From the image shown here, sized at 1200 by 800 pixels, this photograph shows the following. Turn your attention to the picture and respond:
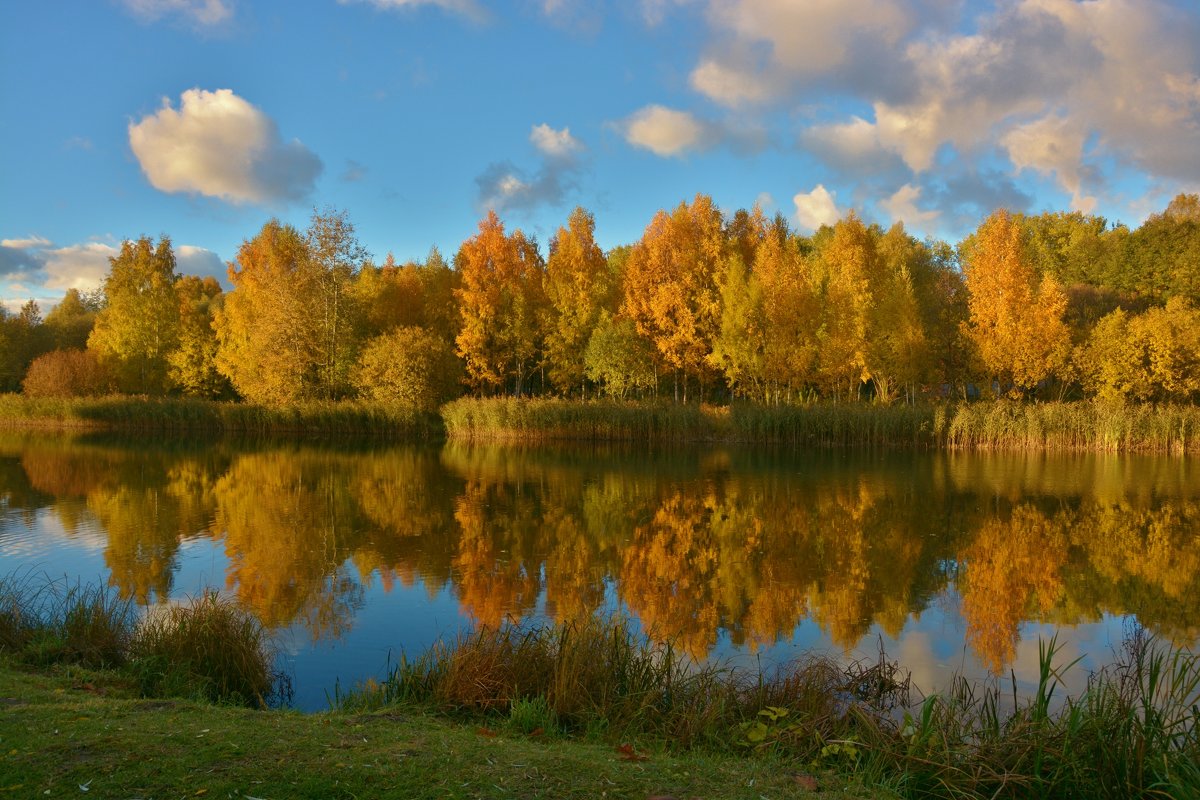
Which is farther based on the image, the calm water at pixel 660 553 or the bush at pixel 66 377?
the bush at pixel 66 377

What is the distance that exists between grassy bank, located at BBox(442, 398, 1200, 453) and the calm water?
344 inches

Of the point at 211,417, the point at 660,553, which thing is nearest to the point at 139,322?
the point at 211,417

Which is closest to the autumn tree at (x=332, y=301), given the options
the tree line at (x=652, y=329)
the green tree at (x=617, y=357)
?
the tree line at (x=652, y=329)

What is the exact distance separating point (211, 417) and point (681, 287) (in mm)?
24881

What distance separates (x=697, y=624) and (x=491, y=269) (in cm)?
3309

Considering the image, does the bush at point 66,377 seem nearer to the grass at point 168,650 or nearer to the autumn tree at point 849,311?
the autumn tree at point 849,311

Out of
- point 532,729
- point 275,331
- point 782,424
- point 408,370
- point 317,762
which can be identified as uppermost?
point 275,331

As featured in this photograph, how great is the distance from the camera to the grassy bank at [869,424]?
1246 inches

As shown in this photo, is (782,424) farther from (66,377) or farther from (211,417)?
(66,377)

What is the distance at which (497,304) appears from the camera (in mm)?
39344

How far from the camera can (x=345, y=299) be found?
4150cm

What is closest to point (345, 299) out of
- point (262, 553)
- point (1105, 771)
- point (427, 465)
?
point (427, 465)

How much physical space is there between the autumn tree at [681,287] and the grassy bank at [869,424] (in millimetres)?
4133

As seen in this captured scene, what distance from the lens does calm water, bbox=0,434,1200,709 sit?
875 centimetres
